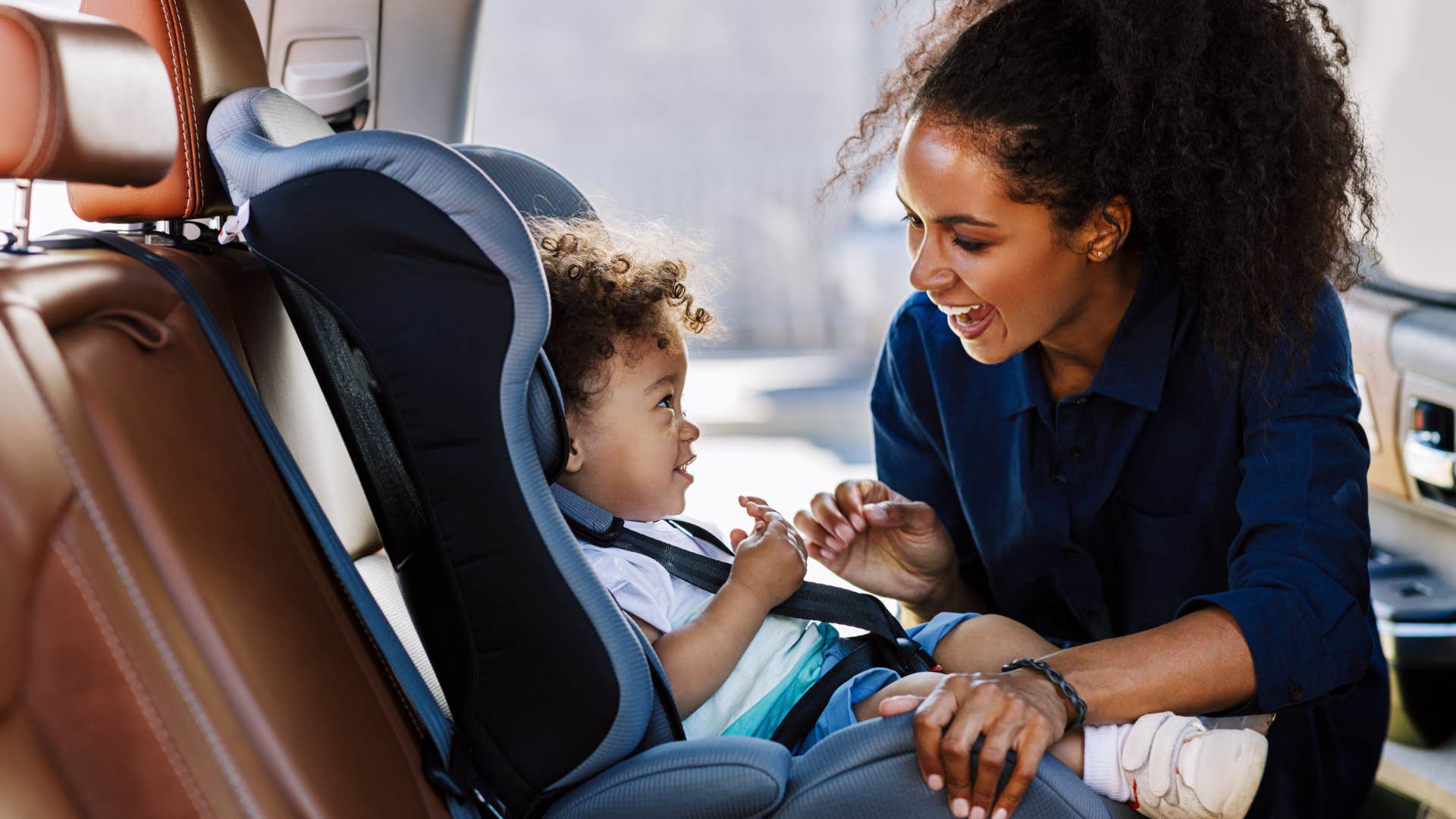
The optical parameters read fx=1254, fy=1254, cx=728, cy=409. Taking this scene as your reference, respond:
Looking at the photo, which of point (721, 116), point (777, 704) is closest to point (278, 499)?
point (777, 704)

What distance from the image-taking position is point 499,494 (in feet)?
3.26

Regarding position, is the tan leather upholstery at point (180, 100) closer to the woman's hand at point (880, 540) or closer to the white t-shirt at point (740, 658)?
the white t-shirt at point (740, 658)

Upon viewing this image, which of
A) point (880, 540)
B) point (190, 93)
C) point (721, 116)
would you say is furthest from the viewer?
point (721, 116)

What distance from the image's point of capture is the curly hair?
1393 mm

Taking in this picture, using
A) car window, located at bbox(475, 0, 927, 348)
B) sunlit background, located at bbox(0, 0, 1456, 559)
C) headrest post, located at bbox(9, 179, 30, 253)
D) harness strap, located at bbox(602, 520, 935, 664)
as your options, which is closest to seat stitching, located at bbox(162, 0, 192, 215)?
headrest post, located at bbox(9, 179, 30, 253)

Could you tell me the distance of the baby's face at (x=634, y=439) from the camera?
134 centimetres

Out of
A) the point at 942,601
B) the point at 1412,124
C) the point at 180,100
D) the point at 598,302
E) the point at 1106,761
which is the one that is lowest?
the point at 942,601

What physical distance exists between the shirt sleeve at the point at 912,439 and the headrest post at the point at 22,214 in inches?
43.6

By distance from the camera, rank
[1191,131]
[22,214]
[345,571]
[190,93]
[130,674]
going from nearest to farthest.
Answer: [130,674] → [22,214] → [345,571] → [190,93] → [1191,131]

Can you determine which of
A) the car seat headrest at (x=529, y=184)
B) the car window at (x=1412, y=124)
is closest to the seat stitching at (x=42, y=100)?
the car seat headrest at (x=529, y=184)

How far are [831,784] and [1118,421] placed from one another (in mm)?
733

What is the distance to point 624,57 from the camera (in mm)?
6660

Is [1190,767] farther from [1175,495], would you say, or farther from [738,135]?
[738,135]

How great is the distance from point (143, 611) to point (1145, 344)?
113 centimetres
